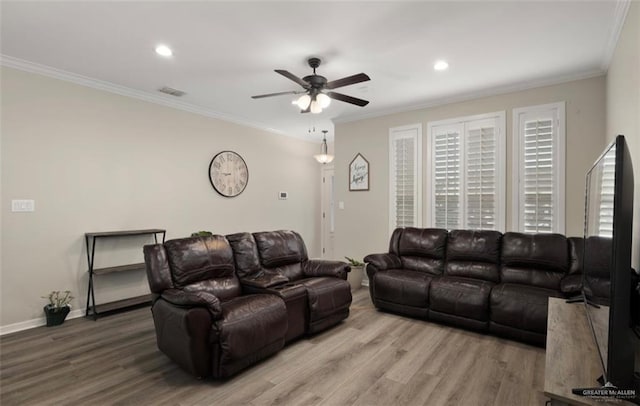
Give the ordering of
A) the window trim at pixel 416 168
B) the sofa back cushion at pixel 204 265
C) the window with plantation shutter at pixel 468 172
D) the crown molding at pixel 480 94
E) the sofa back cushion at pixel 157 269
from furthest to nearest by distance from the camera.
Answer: the window trim at pixel 416 168 → the window with plantation shutter at pixel 468 172 → the crown molding at pixel 480 94 → the sofa back cushion at pixel 204 265 → the sofa back cushion at pixel 157 269

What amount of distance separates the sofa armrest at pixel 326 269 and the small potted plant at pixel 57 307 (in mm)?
2728

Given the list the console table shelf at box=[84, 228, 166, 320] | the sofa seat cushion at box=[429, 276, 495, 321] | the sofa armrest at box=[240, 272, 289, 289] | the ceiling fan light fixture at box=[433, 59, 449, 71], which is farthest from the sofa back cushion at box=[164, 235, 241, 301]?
the ceiling fan light fixture at box=[433, 59, 449, 71]

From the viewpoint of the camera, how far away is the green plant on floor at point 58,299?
3544mm

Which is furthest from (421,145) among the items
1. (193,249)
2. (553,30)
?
(193,249)

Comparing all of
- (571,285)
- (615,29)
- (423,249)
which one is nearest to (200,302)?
(423,249)

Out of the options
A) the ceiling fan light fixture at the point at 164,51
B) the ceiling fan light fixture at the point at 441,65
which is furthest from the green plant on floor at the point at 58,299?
the ceiling fan light fixture at the point at 441,65

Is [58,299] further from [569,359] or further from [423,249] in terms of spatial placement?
[569,359]

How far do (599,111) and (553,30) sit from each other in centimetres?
149

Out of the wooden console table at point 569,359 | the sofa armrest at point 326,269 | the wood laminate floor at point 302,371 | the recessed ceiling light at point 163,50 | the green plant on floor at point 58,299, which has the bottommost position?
the wood laminate floor at point 302,371

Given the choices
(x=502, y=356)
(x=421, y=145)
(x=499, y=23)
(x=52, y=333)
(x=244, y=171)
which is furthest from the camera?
(x=244, y=171)

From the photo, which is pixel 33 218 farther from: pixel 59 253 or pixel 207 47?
pixel 207 47

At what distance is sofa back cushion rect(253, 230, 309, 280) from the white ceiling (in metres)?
1.89

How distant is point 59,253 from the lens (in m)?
3.67

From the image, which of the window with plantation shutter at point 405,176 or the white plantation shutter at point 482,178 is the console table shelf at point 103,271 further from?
the white plantation shutter at point 482,178
